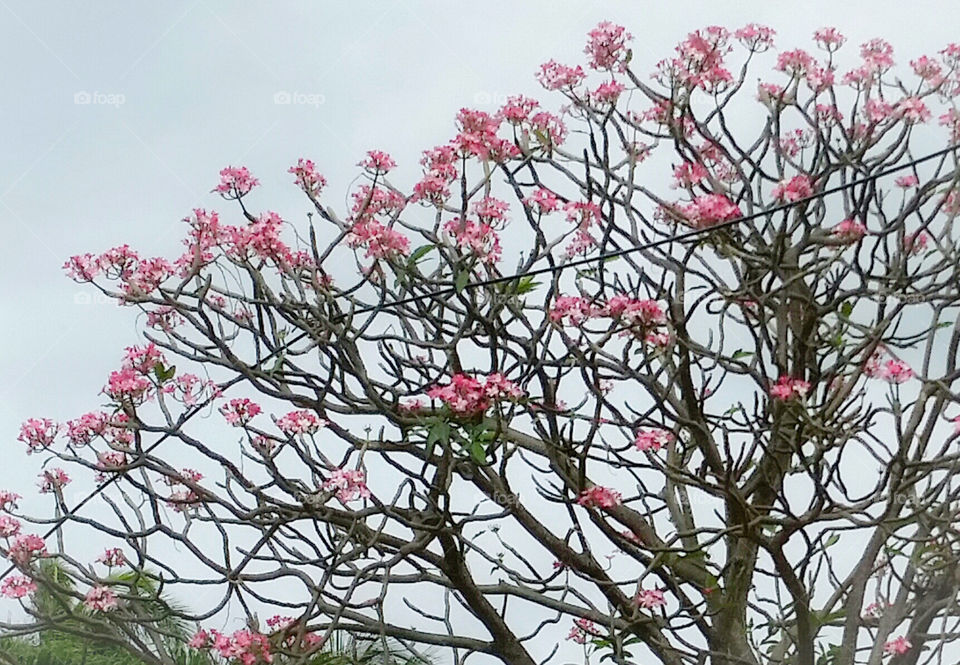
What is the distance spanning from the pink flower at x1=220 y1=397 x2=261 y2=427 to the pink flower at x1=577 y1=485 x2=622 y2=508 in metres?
0.88

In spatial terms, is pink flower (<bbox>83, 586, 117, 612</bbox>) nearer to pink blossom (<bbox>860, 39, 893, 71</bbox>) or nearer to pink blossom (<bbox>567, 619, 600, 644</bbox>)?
pink blossom (<bbox>567, 619, 600, 644</bbox>)

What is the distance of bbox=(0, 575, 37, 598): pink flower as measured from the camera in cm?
309

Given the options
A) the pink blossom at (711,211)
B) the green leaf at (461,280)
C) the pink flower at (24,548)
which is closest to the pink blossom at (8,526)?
the pink flower at (24,548)

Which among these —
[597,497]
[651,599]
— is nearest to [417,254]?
[597,497]

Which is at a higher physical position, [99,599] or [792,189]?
[792,189]

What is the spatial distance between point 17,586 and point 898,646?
2437 millimetres

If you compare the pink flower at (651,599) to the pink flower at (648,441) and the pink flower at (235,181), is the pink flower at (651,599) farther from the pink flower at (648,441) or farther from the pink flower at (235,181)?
the pink flower at (235,181)

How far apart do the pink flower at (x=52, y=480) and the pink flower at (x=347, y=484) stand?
2.73ft

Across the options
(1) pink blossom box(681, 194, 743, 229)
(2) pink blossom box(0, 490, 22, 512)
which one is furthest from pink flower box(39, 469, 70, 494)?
(1) pink blossom box(681, 194, 743, 229)

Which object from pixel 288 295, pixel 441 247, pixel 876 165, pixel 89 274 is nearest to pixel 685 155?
pixel 876 165

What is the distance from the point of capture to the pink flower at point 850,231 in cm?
283

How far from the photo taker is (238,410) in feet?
9.20

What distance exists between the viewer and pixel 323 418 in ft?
9.57

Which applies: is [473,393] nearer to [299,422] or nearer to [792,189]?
[299,422]
